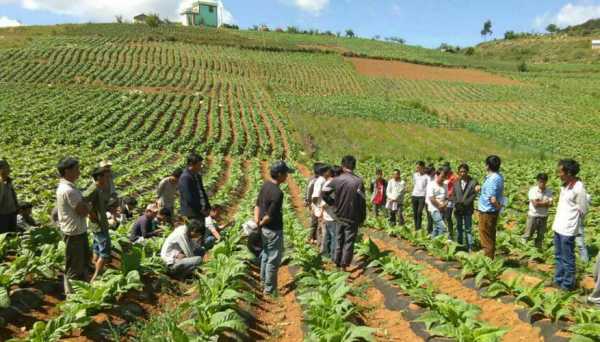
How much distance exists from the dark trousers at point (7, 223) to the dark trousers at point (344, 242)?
5618 millimetres

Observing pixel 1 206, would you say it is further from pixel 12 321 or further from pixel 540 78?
pixel 540 78

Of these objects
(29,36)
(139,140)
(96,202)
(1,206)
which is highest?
(29,36)

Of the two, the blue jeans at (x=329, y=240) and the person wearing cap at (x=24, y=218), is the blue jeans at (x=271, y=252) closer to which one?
the blue jeans at (x=329, y=240)

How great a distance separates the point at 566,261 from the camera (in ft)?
22.7

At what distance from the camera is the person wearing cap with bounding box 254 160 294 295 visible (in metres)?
6.98

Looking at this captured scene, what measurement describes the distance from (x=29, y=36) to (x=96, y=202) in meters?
74.9

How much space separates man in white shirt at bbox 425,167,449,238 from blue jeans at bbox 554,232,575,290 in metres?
3.16

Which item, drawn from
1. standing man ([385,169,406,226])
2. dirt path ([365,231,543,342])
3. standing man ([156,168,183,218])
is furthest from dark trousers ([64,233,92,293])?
standing man ([385,169,406,226])

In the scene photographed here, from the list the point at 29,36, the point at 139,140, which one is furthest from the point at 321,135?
the point at 29,36

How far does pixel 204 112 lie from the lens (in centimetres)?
3812

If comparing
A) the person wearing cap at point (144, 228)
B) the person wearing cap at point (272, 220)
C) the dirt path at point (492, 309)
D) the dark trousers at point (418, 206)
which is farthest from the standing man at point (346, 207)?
the dark trousers at point (418, 206)

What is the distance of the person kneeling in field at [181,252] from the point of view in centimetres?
761

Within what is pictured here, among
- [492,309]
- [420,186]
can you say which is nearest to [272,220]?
[492,309]

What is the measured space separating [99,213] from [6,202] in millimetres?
2464
